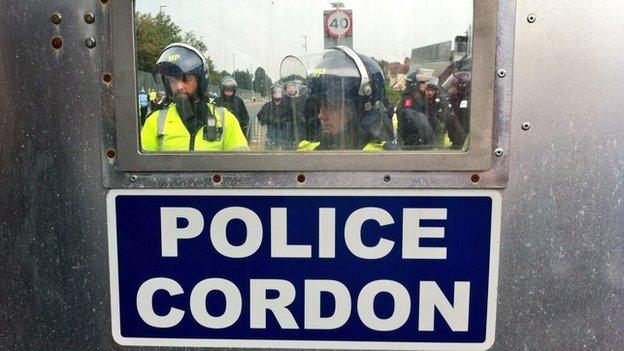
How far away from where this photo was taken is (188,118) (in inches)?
47.8

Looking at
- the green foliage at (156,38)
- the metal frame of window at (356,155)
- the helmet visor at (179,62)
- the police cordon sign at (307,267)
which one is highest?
the green foliage at (156,38)

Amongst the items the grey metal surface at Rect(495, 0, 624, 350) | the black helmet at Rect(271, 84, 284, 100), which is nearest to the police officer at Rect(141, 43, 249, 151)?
the black helmet at Rect(271, 84, 284, 100)

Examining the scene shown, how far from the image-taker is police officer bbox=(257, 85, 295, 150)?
120cm

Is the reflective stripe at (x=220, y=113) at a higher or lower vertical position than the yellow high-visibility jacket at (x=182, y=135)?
higher

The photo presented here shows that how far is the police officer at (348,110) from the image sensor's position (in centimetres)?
119

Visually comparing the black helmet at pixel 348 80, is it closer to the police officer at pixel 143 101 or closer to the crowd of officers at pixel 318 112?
the crowd of officers at pixel 318 112

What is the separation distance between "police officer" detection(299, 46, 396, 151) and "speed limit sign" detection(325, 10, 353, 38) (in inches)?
2.4

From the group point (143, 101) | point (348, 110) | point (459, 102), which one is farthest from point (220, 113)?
point (459, 102)

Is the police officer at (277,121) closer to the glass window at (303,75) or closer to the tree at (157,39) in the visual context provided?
the glass window at (303,75)

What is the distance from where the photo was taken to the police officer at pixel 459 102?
3.82 ft

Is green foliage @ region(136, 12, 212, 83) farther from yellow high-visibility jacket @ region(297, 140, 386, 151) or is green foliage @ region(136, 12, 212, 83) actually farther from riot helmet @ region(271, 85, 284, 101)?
yellow high-visibility jacket @ region(297, 140, 386, 151)

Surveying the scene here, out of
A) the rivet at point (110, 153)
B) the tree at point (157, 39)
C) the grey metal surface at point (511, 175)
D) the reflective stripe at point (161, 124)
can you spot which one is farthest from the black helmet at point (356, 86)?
the rivet at point (110, 153)

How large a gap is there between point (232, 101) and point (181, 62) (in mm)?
139

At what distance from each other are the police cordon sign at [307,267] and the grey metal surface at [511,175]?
37 mm
